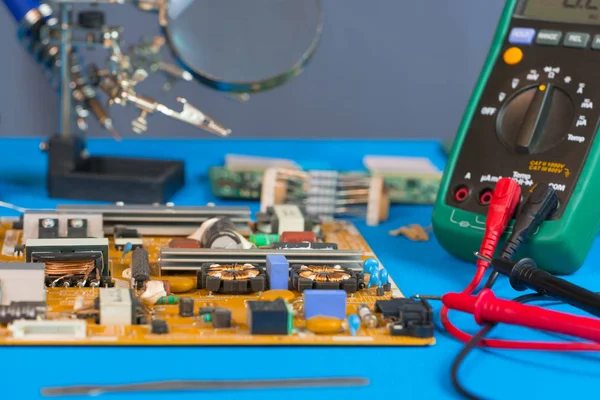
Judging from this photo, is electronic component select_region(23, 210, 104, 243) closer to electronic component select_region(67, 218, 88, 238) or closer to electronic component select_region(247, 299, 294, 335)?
electronic component select_region(67, 218, 88, 238)

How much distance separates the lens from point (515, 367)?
2.82 ft

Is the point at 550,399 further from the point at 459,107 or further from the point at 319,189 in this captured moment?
the point at 459,107

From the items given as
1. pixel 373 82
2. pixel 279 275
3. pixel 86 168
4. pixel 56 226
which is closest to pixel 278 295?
pixel 279 275

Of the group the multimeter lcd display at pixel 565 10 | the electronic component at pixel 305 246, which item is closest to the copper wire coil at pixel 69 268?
the electronic component at pixel 305 246

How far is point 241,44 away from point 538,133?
1.55 ft

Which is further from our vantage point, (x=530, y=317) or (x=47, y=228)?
(x=47, y=228)

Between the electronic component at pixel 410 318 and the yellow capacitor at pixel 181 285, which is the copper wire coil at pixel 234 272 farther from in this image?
the electronic component at pixel 410 318

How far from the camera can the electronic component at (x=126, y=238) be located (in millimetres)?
1188

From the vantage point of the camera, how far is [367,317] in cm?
93

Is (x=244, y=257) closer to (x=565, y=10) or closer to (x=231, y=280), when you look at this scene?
(x=231, y=280)

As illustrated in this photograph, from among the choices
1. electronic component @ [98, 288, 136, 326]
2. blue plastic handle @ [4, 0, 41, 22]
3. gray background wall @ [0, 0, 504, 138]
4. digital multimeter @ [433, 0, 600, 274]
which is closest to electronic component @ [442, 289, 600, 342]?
digital multimeter @ [433, 0, 600, 274]

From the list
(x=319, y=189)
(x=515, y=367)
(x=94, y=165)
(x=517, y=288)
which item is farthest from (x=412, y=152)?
A: (x=515, y=367)

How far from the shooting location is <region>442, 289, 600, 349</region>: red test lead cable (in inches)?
34.9

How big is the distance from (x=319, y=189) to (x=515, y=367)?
24.4 inches
